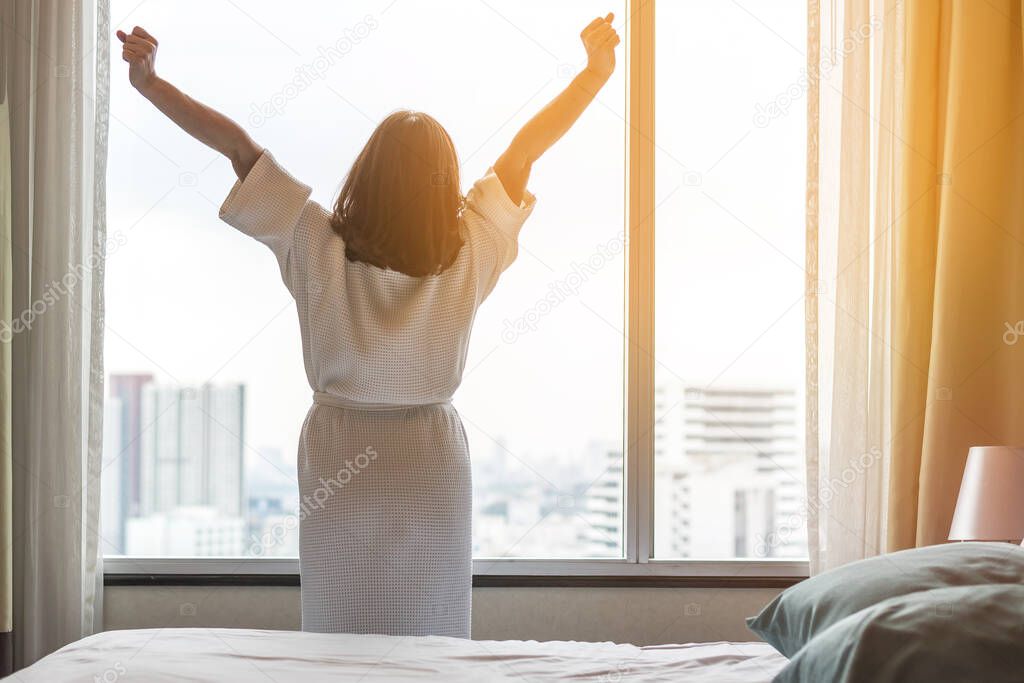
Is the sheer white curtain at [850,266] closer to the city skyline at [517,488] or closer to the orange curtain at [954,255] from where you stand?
the orange curtain at [954,255]

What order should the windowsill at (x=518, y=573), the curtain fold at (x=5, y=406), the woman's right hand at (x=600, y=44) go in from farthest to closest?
the windowsill at (x=518, y=573), the curtain fold at (x=5, y=406), the woman's right hand at (x=600, y=44)

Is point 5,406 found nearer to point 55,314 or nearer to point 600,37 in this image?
point 55,314

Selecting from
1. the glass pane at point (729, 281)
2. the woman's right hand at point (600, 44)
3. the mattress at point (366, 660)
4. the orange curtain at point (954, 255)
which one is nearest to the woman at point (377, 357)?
the mattress at point (366, 660)

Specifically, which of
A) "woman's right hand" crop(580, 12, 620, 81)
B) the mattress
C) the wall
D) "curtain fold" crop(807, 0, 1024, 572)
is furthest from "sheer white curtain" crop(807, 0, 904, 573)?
the mattress

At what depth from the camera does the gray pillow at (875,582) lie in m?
1.09

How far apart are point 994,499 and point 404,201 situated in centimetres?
143

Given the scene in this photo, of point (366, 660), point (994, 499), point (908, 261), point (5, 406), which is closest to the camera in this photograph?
point (366, 660)

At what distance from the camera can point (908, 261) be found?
2.39 m

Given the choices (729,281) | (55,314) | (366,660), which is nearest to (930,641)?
(366,660)

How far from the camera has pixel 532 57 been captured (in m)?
2.58

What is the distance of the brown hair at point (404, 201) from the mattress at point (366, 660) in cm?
58

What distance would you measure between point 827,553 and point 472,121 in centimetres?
146

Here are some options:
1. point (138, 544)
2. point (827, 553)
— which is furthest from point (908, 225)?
point (138, 544)

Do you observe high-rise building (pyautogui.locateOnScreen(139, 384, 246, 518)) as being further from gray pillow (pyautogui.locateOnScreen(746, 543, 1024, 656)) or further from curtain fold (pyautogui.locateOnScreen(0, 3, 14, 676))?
gray pillow (pyautogui.locateOnScreen(746, 543, 1024, 656))
